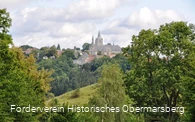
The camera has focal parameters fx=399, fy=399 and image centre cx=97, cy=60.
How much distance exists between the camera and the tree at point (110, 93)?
123 feet

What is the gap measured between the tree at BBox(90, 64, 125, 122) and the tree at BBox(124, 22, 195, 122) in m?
5.13

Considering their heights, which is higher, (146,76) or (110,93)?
(146,76)

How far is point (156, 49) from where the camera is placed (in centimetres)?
A: 4612

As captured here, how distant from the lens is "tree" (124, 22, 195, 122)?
44281mm

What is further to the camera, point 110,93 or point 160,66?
point 160,66

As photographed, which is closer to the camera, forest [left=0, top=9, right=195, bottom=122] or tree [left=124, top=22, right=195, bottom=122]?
forest [left=0, top=9, right=195, bottom=122]

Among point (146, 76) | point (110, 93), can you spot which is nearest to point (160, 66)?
point (146, 76)

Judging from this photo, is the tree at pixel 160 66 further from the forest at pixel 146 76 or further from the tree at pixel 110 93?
the tree at pixel 110 93

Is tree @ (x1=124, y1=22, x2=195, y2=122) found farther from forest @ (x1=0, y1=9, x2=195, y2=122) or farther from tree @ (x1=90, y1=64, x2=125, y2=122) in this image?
tree @ (x1=90, y1=64, x2=125, y2=122)

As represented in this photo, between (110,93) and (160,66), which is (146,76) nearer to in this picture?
(160,66)

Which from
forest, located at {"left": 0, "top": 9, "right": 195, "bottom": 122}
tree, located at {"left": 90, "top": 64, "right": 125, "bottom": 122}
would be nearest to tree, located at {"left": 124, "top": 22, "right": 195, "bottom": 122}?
forest, located at {"left": 0, "top": 9, "right": 195, "bottom": 122}

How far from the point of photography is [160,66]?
1775 inches

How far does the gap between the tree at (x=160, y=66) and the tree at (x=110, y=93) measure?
5.13 meters

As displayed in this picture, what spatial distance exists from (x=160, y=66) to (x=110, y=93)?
30.4 feet
